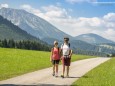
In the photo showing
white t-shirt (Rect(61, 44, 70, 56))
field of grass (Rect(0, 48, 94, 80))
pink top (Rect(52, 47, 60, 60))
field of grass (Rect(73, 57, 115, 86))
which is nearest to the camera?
field of grass (Rect(73, 57, 115, 86))

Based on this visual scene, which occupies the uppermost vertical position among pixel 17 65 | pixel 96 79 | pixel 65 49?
pixel 65 49

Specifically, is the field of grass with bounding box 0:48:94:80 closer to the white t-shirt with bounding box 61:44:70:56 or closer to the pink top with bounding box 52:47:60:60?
the pink top with bounding box 52:47:60:60

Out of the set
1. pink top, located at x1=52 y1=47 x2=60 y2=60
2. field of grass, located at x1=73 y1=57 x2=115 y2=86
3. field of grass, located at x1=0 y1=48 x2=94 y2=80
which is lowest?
field of grass, located at x1=73 y1=57 x2=115 y2=86

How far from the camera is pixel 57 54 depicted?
75.7 ft

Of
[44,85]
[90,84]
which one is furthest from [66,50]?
[44,85]

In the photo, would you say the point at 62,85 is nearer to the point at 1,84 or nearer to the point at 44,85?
the point at 44,85

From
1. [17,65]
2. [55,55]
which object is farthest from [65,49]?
[17,65]

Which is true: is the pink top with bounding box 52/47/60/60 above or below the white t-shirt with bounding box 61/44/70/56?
below

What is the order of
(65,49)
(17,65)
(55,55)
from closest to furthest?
(65,49) < (55,55) < (17,65)

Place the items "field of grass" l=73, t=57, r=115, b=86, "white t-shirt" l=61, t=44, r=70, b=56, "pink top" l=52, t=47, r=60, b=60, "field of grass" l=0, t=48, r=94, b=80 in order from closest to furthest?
"field of grass" l=73, t=57, r=115, b=86 → "white t-shirt" l=61, t=44, r=70, b=56 → "pink top" l=52, t=47, r=60, b=60 → "field of grass" l=0, t=48, r=94, b=80

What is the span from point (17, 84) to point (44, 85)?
141cm

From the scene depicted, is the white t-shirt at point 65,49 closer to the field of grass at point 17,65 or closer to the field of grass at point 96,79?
the field of grass at point 96,79

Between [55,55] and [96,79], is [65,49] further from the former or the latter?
[96,79]

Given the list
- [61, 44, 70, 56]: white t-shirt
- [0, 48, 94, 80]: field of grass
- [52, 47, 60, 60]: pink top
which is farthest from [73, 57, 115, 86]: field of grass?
[0, 48, 94, 80]: field of grass
